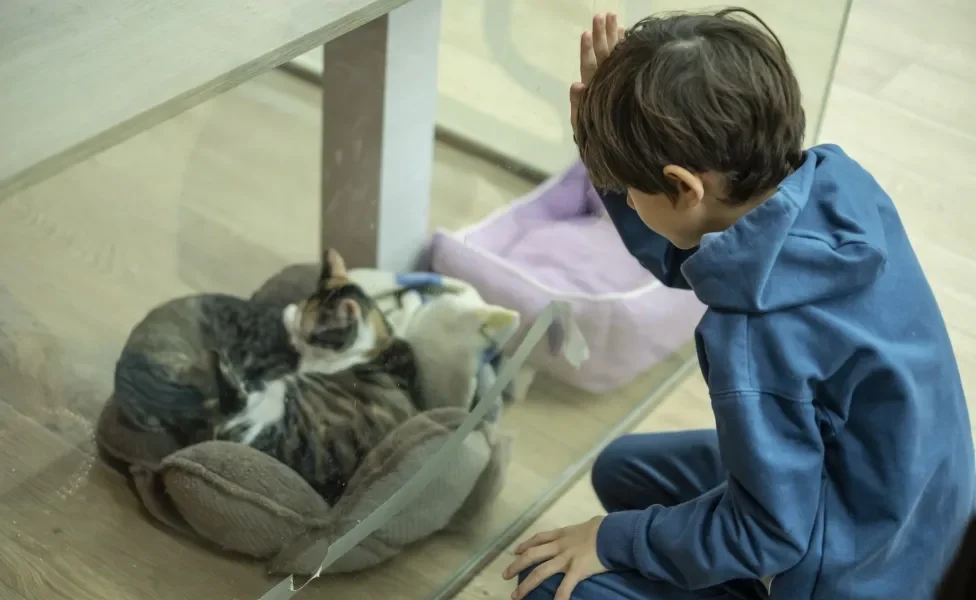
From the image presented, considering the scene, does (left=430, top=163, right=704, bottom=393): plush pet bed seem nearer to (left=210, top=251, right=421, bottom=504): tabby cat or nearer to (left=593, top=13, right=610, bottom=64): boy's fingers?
(left=210, top=251, right=421, bottom=504): tabby cat

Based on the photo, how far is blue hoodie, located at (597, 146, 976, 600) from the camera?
0.63 meters

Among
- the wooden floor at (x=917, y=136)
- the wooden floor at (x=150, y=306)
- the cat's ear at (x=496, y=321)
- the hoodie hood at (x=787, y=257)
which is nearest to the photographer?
the hoodie hood at (x=787, y=257)

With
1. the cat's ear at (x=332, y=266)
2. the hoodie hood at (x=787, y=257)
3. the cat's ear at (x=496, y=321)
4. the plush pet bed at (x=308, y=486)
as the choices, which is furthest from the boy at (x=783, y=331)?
the cat's ear at (x=332, y=266)

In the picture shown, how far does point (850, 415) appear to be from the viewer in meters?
0.66

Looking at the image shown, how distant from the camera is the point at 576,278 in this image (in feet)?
4.16

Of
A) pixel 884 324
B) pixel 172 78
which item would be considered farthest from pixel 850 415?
pixel 172 78

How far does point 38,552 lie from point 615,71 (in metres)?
0.63

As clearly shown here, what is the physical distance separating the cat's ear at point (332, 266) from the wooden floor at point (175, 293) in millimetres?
42

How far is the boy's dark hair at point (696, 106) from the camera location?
0.63 meters

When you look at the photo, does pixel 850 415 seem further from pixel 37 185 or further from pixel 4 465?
pixel 4 465

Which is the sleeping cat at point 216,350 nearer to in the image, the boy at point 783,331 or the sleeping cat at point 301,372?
the sleeping cat at point 301,372

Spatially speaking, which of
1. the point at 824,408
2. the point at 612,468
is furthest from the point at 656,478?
the point at 824,408

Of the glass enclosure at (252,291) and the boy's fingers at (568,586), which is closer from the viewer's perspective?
the boy's fingers at (568,586)

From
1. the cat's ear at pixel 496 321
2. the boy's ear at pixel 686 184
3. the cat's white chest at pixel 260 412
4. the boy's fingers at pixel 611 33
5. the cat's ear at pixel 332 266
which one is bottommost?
the cat's white chest at pixel 260 412
